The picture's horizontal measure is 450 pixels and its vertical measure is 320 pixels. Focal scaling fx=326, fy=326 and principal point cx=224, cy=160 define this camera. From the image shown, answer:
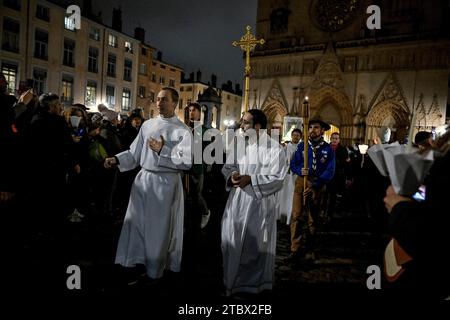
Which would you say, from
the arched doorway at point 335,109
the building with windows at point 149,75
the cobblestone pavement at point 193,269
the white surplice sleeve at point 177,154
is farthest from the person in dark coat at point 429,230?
the building with windows at point 149,75

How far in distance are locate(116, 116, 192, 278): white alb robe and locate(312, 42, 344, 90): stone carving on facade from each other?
90.2 ft

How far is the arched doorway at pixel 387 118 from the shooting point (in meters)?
26.3

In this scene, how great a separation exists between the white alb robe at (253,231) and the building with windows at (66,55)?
24.5 meters

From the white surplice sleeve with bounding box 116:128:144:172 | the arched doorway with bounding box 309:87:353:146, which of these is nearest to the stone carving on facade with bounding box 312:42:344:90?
the arched doorway with bounding box 309:87:353:146

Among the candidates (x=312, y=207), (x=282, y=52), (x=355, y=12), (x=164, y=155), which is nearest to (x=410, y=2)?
(x=355, y=12)

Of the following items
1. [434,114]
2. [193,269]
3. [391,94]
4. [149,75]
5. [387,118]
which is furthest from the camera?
[149,75]

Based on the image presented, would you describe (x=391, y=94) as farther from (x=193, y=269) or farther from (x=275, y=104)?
(x=193, y=269)

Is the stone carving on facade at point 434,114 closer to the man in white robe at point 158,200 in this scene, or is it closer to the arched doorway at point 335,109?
the arched doorway at point 335,109

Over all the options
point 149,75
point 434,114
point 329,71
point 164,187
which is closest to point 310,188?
point 164,187

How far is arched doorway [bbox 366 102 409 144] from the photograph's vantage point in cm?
2633

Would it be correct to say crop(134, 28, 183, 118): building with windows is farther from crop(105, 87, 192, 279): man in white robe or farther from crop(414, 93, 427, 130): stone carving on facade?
crop(105, 87, 192, 279): man in white robe

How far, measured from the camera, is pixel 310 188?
5.72 m

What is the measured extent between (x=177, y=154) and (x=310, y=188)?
2561 millimetres
